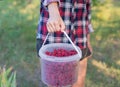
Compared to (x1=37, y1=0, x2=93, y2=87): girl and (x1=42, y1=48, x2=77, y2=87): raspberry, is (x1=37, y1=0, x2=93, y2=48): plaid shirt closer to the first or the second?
(x1=37, y1=0, x2=93, y2=87): girl

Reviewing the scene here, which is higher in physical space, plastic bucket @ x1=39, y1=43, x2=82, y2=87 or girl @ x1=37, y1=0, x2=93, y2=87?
girl @ x1=37, y1=0, x2=93, y2=87

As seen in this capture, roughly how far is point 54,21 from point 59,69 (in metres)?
0.24

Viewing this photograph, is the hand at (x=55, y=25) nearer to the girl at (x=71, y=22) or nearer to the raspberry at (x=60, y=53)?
the raspberry at (x=60, y=53)

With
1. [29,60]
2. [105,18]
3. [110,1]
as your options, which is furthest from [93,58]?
[110,1]

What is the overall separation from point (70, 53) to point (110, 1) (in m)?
2.91

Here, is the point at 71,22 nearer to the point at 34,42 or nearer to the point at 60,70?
the point at 60,70

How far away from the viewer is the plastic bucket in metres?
1.85

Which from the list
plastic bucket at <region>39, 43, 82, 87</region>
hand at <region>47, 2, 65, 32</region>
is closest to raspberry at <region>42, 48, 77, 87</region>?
plastic bucket at <region>39, 43, 82, 87</region>

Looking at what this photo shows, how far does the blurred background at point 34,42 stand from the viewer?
319 cm

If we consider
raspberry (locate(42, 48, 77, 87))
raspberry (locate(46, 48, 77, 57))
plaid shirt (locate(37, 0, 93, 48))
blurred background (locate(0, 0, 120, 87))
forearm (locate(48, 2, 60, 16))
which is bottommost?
blurred background (locate(0, 0, 120, 87))

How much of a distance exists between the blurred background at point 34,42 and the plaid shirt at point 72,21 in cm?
92

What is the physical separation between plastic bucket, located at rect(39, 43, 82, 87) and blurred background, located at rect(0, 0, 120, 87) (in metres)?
1.14

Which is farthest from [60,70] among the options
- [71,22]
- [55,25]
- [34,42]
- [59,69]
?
[34,42]

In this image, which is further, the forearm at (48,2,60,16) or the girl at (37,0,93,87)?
the girl at (37,0,93,87)
